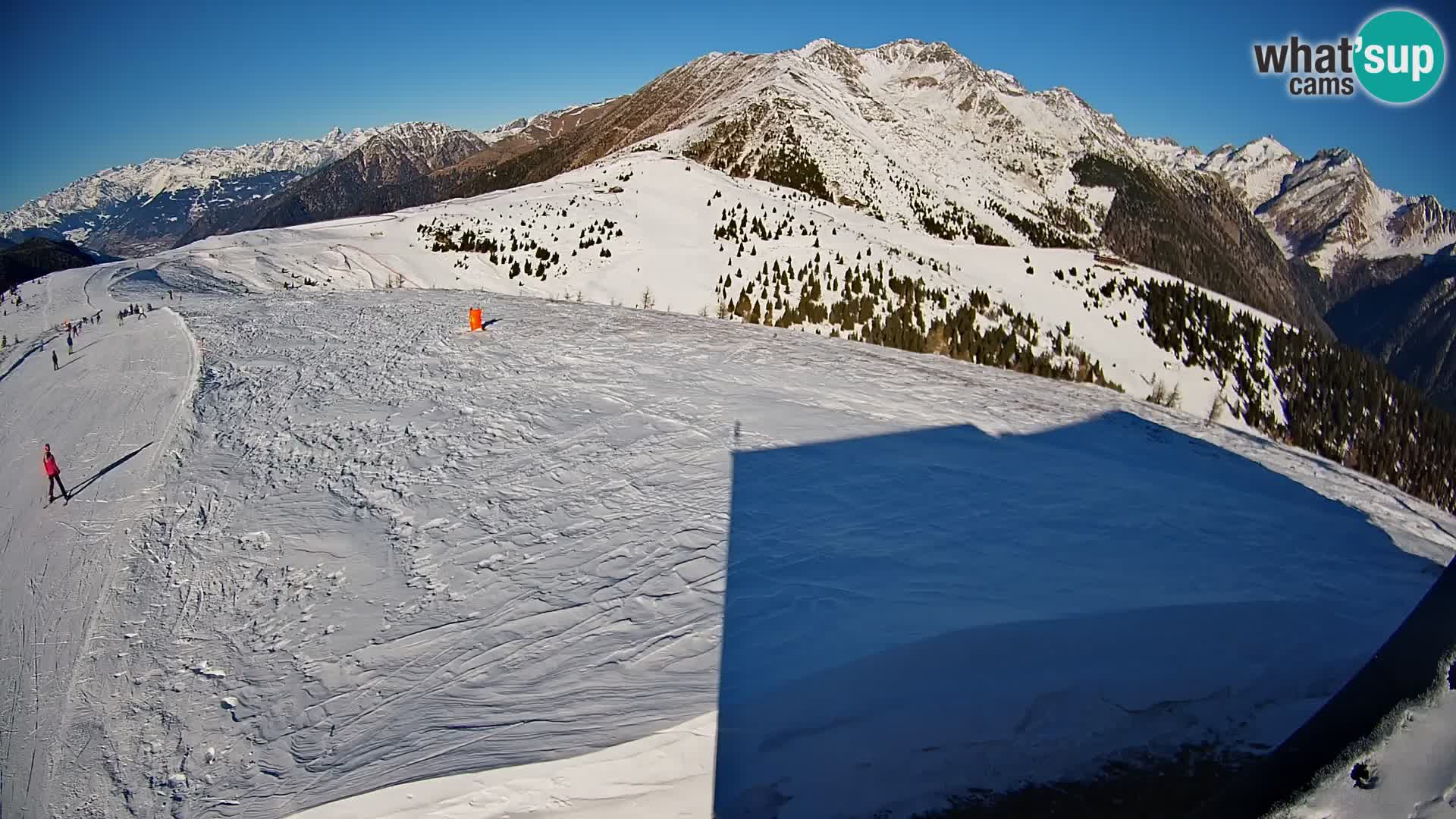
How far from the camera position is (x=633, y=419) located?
11898 millimetres

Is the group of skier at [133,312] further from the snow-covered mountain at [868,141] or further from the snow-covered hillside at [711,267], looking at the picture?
the snow-covered mountain at [868,141]

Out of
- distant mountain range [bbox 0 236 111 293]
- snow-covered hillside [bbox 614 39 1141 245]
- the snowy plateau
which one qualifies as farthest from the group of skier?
distant mountain range [bbox 0 236 111 293]

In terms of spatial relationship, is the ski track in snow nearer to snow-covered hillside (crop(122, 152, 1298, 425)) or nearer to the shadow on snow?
the shadow on snow

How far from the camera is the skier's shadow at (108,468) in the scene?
1058 cm

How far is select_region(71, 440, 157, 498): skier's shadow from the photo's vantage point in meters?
10.6

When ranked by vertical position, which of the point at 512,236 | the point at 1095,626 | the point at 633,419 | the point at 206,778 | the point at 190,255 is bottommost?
the point at 206,778

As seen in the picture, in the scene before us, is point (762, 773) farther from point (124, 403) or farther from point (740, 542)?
point (124, 403)

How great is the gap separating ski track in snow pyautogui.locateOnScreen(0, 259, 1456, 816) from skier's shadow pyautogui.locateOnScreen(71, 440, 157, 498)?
10.0 inches

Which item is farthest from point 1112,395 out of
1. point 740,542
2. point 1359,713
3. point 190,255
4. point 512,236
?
point 190,255

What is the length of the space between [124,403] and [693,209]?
101 feet

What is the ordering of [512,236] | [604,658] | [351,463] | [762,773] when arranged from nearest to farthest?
[762,773] < [604,658] < [351,463] < [512,236]

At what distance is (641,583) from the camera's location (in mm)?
7125

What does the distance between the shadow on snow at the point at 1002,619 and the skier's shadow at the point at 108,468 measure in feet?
32.6

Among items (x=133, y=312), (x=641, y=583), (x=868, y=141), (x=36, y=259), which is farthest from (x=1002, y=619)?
(x=36, y=259)
